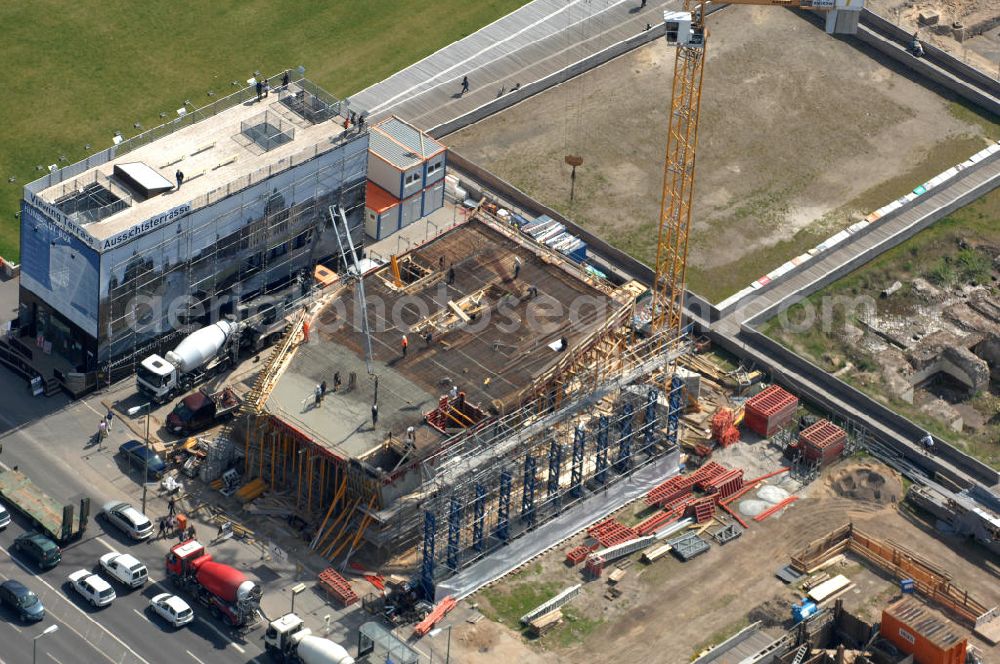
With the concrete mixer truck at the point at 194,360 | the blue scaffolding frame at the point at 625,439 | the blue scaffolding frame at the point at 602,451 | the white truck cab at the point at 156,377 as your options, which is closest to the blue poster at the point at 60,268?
the white truck cab at the point at 156,377

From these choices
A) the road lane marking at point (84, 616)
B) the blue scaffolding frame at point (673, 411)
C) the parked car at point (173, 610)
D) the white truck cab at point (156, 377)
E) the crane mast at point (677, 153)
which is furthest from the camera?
the white truck cab at point (156, 377)

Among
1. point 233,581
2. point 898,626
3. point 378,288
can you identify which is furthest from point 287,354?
point 898,626

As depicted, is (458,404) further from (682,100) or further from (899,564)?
(899,564)

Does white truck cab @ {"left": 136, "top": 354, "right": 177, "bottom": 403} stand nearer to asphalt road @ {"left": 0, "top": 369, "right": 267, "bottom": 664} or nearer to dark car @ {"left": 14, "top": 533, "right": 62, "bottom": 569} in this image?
asphalt road @ {"left": 0, "top": 369, "right": 267, "bottom": 664}

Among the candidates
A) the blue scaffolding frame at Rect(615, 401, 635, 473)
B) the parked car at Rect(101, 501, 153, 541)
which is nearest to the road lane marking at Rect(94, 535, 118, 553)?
the parked car at Rect(101, 501, 153, 541)

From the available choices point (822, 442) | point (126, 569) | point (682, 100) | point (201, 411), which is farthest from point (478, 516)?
point (682, 100)

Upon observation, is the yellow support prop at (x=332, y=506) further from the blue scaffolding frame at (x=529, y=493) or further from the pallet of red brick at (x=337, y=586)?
the blue scaffolding frame at (x=529, y=493)

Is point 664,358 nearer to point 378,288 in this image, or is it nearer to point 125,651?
point 378,288
